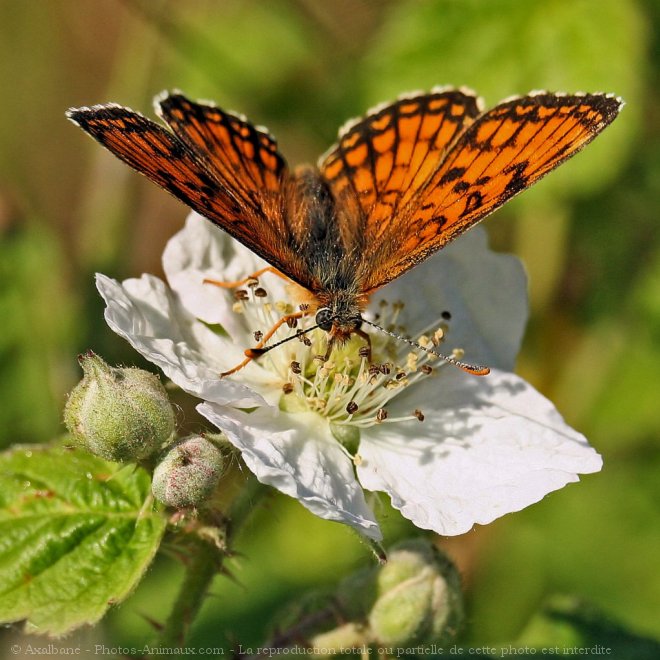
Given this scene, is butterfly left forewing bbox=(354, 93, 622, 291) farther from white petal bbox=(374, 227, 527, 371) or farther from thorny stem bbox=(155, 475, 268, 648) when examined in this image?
thorny stem bbox=(155, 475, 268, 648)

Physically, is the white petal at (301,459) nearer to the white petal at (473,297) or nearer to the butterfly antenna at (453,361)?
the butterfly antenna at (453,361)

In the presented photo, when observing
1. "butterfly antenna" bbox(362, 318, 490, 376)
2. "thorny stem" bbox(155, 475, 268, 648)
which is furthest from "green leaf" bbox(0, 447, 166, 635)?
"butterfly antenna" bbox(362, 318, 490, 376)

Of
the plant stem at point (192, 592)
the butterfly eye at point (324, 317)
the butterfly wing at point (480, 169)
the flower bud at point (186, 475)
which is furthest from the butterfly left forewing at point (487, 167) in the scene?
the plant stem at point (192, 592)

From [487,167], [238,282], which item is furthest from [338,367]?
[487,167]

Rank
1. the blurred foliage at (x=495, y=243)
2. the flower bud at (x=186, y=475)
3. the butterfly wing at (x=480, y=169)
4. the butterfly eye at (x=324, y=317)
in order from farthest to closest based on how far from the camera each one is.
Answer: the blurred foliage at (x=495, y=243) < the butterfly eye at (x=324, y=317) < the butterfly wing at (x=480, y=169) < the flower bud at (x=186, y=475)

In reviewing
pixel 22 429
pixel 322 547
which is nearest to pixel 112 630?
pixel 22 429

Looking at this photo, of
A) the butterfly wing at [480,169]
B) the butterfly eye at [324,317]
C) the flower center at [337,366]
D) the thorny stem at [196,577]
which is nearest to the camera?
the thorny stem at [196,577]

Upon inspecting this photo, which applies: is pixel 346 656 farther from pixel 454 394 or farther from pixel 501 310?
pixel 501 310

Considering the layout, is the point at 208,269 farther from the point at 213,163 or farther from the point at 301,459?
the point at 301,459
